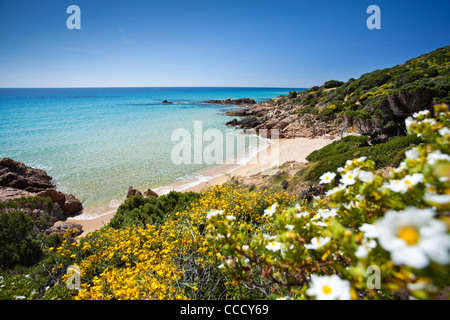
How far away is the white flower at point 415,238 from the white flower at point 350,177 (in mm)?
685

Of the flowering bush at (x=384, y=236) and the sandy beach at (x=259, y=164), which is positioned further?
the sandy beach at (x=259, y=164)

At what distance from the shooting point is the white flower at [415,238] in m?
0.72

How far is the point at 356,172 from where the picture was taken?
1527 mm

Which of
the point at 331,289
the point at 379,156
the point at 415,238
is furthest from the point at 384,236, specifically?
the point at 379,156

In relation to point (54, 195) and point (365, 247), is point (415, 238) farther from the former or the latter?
point (54, 195)

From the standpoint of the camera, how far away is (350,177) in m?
1.60

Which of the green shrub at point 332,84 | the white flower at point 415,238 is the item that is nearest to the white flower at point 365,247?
the white flower at point 415,238

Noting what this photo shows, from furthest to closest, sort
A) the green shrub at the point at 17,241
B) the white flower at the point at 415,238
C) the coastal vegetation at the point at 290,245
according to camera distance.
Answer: the green shrub at the point at 17,241
the coastal vegetation at the point at 290,245
the white flower at the point at 415,238

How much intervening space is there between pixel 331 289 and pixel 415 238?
554 mm
